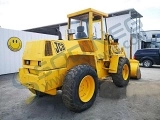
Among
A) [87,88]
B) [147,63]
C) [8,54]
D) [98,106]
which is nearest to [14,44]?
[8,54]

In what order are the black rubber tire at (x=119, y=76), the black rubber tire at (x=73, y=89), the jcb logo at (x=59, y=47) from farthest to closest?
the black rubber tire at (x=119, y=76), the jcb logo at (x=59, y=47), the black rubber tire at (x=73, y=89)

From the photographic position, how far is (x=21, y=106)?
15.4 feet

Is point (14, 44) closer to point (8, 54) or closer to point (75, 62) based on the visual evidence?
point (8, 54)

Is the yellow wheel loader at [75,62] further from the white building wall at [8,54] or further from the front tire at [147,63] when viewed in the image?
the front tire at [147,63]

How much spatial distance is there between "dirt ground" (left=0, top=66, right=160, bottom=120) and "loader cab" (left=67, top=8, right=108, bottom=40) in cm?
203

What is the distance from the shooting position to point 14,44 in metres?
10.6

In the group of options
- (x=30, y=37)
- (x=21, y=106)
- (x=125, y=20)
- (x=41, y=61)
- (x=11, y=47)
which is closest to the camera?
(x=41, y=61)

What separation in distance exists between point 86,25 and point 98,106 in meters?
2.56

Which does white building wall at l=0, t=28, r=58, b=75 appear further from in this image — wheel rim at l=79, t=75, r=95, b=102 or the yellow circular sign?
wheel rim at l=79, t=75, r=95, b=102

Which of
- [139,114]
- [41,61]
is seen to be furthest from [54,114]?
[139,114]

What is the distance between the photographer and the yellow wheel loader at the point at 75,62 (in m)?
3.79

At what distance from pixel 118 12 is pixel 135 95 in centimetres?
1426

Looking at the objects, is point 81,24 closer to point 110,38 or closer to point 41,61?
point 110,38

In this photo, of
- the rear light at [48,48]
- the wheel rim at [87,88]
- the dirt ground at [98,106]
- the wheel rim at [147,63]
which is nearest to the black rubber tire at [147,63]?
the wheel rim at [147,63]
